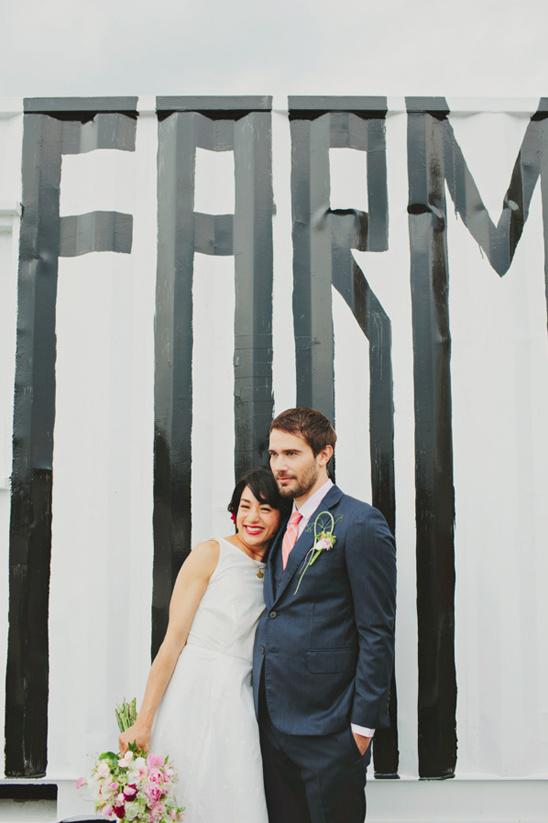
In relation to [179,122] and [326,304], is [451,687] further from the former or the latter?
[179,122]

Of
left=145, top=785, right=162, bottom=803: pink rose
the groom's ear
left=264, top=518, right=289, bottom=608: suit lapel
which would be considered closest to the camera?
left=145, top=785, right=162, bottom=803: pink rose

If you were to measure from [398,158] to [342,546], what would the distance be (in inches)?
73.7

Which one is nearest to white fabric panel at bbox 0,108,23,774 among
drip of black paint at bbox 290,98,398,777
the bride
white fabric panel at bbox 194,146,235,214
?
white fabric panel at bbox 194,146,235,214

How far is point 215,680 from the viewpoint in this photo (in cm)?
205

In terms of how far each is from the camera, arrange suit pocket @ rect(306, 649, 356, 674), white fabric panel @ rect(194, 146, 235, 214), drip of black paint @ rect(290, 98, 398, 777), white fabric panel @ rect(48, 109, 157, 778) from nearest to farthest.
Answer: suit pocket @ rect(306, 649, 356, 674)
white fabric panel @ rect(48, 109, 157, 778)
drip of black paint @ rect(290, 98, 398, 777)
white fabric panel @ rect(194, 146, 235, 214)

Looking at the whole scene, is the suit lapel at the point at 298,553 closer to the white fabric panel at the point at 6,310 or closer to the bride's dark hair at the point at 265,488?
the bride's dark hair at the point at 265,488

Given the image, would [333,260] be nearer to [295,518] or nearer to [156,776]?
[295,518]

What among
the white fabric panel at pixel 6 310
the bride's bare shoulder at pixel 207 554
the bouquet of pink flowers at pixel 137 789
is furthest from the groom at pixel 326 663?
the white fabric panel at pixel 6 310

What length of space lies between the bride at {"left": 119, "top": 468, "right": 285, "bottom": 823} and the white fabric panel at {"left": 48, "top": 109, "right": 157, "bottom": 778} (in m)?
0.56

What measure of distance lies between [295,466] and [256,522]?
0.90ft

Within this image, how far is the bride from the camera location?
6.51ft

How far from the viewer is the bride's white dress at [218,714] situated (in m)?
1.98

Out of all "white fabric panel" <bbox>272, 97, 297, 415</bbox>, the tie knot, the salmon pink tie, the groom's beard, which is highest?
"white fabric panel" <bbox>272, 97, 297, 415</bbox>

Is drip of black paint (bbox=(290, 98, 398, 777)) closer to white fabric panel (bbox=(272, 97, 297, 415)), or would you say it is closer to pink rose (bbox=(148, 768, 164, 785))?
white fabric panel (bbox=(272, 97, 297, 415))
